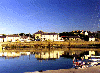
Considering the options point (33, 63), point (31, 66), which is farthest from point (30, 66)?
point (33, 63)

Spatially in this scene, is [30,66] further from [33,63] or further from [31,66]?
[33,63]

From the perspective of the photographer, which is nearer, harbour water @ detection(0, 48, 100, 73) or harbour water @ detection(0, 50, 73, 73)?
harbour water @ detection(0, 50, 73, 73)

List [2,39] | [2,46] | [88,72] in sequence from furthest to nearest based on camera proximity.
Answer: [2,39] → [2,46] → [88,72]

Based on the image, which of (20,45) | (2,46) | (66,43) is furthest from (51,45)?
(2,46)

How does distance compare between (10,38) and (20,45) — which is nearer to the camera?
(20,45)

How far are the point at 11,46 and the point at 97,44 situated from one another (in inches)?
1515

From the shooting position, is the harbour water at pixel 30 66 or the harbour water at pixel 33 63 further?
the harbour water at pixel 33 63

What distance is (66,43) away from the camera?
61.5 m

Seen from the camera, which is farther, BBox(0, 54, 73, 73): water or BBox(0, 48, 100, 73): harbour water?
BBox(0, 48, 100, 73): harbour water

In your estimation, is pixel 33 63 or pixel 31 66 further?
pixel 33 63

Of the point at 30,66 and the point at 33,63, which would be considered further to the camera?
the point at 33,63

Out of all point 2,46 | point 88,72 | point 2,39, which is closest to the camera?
point 88,72

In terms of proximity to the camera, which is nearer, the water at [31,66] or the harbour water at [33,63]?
the water at [31,66]

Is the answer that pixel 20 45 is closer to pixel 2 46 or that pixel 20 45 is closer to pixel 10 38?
pixel 2 46
